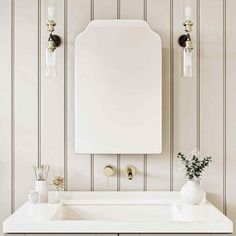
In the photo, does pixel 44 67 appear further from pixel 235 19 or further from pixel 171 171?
pixel 235 19

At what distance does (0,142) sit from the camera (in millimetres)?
2748

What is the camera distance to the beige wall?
8.98 ft

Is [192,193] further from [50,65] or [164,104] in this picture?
[50,65]

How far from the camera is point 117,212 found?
2605mm

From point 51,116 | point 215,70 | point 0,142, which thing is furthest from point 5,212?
point 215,70

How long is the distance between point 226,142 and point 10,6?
58.2 inches

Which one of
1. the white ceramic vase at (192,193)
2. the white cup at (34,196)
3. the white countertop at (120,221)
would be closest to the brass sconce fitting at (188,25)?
the white ceramic vase at (192,193)

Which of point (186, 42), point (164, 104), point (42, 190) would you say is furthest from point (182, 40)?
point (42, 190)

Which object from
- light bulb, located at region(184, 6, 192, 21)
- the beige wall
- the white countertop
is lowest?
the white countertop

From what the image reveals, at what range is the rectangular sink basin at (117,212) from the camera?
102 inches

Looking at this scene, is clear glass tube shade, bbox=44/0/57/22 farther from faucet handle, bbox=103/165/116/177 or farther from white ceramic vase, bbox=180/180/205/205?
white ceramic vase, bbox=180/180/205/205

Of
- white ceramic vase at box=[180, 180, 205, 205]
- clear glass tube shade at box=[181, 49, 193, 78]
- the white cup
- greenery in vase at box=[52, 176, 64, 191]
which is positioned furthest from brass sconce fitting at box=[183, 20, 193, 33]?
the white cup

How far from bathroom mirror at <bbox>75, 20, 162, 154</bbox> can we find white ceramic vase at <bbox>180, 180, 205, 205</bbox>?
0.26 metres

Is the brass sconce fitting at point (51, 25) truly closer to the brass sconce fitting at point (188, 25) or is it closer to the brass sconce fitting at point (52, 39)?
the brass sconce fitting at point (52, 39)
